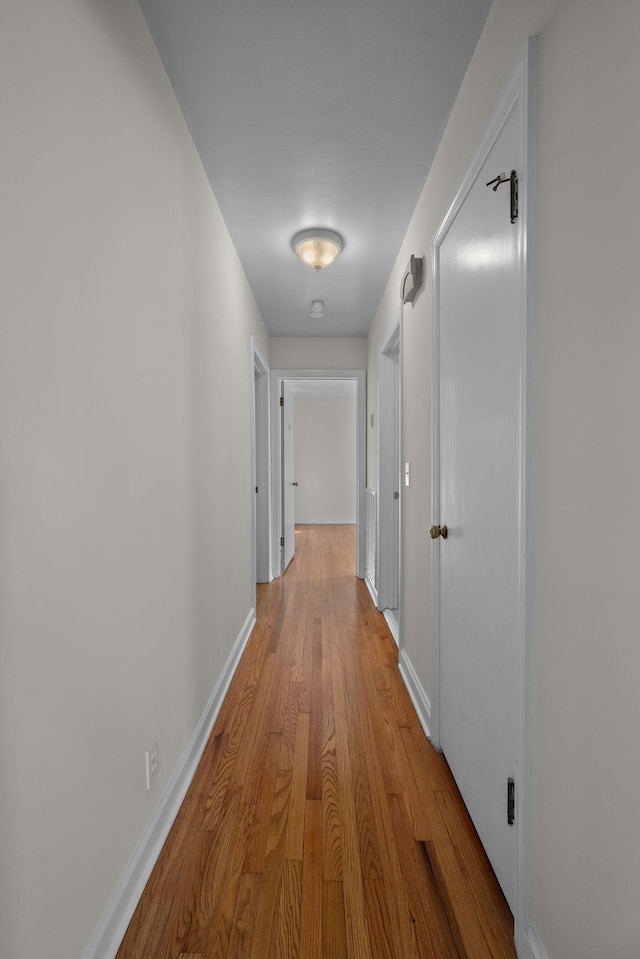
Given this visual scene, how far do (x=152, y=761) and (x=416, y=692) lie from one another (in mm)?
1303

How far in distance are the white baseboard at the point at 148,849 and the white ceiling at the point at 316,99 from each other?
2332mm

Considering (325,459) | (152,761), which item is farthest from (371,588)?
(325,459)

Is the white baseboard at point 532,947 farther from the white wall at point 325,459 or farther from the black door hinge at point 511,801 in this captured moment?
the white wall at point 325,459

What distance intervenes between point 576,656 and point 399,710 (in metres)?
1.53

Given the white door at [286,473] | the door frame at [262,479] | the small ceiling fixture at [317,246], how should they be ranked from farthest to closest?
the white door at [286,473], the door frame at [262,479], the small ceiling fixture at [317,246]

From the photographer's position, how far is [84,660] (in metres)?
1.04

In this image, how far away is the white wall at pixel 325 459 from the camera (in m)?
8.45

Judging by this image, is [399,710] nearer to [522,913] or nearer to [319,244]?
[522,913]

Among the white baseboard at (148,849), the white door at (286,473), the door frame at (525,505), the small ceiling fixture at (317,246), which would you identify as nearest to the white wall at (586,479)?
the door frame at (525,505)

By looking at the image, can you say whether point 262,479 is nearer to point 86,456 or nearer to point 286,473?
point 286,473

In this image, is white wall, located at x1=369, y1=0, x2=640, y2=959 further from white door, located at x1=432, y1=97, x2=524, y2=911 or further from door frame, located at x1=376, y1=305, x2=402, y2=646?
door frame, located at x1=376, y1=305, x2=402, y2=646

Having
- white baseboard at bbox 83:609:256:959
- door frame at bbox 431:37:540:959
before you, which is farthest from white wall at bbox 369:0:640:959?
white baseboard at bbox 83:609:256:959

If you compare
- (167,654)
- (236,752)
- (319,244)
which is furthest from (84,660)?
(319,244)

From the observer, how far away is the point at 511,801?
3.96 feet
